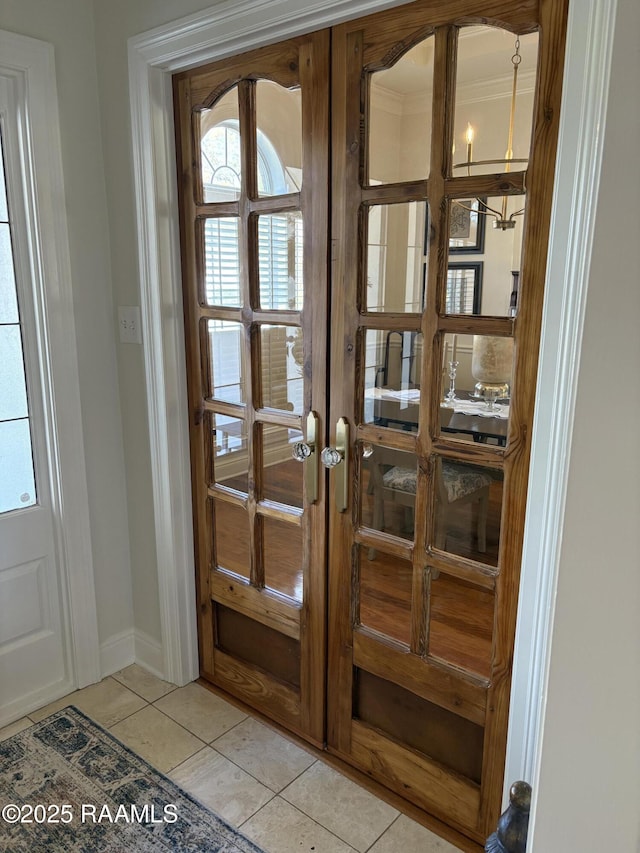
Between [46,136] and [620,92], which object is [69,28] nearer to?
[46,136]

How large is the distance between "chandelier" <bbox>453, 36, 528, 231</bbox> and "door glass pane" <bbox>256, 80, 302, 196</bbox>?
51 cm

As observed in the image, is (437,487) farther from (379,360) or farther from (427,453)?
(379,360)

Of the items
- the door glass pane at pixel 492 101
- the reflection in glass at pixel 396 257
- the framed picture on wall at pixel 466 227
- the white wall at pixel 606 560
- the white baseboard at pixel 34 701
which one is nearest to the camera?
the white wall at pixel 606 560

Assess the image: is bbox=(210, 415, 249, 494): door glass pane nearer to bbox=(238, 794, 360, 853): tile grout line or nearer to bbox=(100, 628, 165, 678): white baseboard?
bbox=(100, 628, 165, 678): white baseboard

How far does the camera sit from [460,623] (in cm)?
165

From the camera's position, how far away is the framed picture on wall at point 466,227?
4.69ft

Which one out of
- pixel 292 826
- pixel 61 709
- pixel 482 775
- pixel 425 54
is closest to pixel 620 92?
pixel 425 54

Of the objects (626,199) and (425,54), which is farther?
(425,54)

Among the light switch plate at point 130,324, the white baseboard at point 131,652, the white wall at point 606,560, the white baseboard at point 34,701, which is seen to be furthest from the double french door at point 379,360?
the white wall at point 606,560

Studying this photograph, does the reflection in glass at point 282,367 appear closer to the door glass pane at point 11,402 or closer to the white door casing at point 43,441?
the white door casing at point 43,441

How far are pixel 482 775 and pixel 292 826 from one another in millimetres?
561

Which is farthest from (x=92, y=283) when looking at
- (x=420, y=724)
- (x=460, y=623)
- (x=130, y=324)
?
(x=420, y=724)

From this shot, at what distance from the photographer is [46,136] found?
199 cm

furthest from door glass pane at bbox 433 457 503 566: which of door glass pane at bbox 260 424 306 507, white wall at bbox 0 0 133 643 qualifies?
→ white wall at bbox 0 0 133 643
